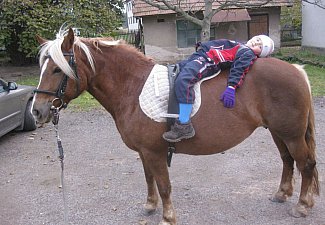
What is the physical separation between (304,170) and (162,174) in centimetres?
143

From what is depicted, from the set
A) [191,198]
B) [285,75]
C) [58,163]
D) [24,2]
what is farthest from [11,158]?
[24,2]

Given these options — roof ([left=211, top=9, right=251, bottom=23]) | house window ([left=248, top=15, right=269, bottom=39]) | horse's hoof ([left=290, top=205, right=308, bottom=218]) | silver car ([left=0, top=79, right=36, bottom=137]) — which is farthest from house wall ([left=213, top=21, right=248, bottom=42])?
horse's hoof ([left=290, top=205, right=308, bottom=218])

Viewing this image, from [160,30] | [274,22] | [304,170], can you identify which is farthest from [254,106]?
[274,22]

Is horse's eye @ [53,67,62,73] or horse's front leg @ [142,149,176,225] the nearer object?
horse's eye @ [53,67,62,73]

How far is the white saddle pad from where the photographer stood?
128 inches

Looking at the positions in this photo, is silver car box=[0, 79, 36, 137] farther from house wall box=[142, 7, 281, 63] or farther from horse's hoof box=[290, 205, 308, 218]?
house wall box=[142, 7, 281, 63]

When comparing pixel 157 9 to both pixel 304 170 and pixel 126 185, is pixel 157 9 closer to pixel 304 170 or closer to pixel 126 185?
pixel 126 185

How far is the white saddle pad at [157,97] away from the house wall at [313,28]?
16937 mm

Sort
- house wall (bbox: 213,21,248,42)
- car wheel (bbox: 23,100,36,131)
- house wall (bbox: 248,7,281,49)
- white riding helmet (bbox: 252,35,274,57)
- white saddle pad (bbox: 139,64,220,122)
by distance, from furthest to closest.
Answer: house wall (bbox: 248,7,281,49) < house wall (bbox: 213,21,248,42) < car wheel (bbox: 23,100,36,131) < white riding helmet (bbox: 252,35,274,57) < white saddle pad (bbox: 139,64,220,122)

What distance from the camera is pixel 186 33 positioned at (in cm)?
1888

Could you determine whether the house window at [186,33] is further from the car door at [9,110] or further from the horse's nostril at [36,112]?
the horse's nostril at [36,112]

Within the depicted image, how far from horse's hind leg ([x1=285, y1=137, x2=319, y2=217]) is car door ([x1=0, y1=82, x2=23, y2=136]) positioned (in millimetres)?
4937

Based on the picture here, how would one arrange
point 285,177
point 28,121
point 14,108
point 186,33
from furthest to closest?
point 186,33
point 28,121
point 14,108
point 285,177

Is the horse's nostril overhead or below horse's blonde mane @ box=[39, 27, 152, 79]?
below
